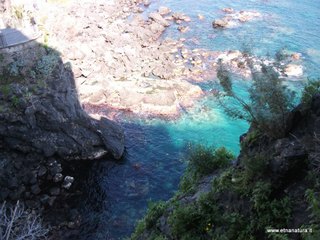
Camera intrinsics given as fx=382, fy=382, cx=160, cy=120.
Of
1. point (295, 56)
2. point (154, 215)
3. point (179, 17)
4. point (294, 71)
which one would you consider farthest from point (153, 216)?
point (179, 17)

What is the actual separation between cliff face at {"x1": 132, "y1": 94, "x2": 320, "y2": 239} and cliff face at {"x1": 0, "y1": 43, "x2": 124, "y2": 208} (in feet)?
50.9

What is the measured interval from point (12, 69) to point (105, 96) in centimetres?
1216

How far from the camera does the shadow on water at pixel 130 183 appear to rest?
2730 centimetres

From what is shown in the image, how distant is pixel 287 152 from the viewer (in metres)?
13.6

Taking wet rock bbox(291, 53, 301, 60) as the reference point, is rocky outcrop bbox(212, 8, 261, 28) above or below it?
above

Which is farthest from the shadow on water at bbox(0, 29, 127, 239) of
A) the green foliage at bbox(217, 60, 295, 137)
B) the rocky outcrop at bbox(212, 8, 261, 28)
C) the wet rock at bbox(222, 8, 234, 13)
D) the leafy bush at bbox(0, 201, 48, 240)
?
the wet rock at bbox(222, 8, 234, 13)

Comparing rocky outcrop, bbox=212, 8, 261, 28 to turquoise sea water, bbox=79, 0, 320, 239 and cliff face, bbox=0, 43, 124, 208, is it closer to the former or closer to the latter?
turquoise sea water, bbox=79, 0, 320, 239

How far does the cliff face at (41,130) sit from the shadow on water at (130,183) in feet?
5.35

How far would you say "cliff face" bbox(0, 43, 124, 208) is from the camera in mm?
29283

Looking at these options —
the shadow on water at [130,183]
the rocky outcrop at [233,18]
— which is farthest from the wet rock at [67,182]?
the rocky outcrop at [233,18]

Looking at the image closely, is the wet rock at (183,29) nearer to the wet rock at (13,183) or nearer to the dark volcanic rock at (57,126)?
the dark volcanic rock at (57,126)

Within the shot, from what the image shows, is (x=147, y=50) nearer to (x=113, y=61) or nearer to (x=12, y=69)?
(x=113, y=61)

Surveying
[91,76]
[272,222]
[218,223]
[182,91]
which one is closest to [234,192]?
[218,223]

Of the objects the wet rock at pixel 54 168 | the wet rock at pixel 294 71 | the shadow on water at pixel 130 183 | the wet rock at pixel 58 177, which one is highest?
the wet rock at pixel 294 71
